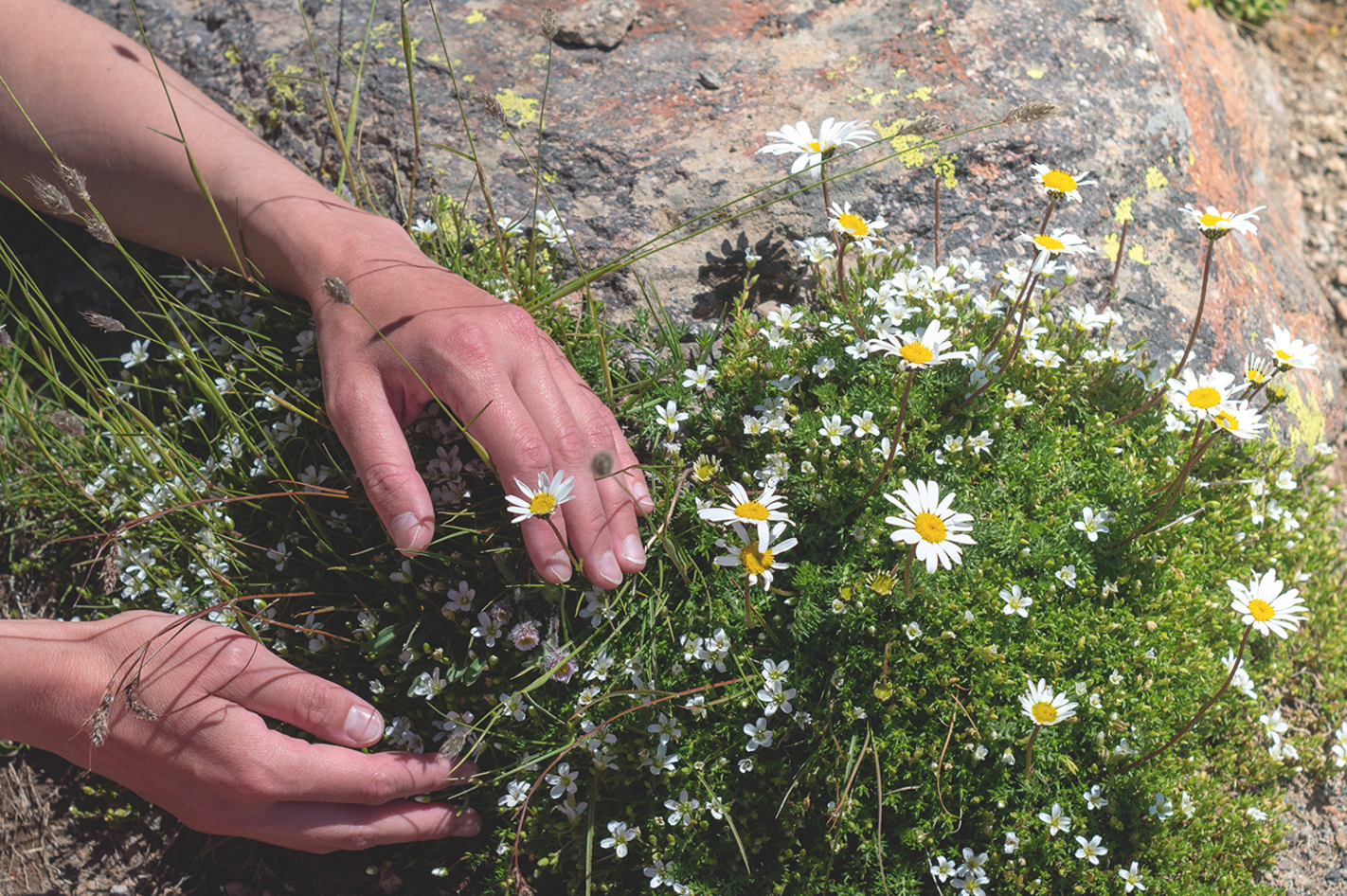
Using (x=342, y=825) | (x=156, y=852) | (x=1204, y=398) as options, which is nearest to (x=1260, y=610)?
(x=1204, y=398)

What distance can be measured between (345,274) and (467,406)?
692mm

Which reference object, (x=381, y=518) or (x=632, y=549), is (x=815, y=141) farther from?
(x=381, y=518)

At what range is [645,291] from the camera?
3443mm

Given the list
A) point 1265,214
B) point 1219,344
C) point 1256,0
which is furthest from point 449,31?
point 1256,0

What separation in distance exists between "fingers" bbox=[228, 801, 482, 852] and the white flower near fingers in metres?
1.12

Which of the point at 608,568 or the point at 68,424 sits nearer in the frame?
the point at 608,568

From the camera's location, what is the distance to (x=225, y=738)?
2.51m

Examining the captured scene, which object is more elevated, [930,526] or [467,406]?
[467,406]

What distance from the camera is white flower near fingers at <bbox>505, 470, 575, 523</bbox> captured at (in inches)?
92.1

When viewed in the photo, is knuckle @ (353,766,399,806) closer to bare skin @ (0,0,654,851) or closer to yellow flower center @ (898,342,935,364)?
bare skin @ (0,0,654,851)

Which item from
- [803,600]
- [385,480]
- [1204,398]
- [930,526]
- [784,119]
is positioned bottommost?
[803,600]

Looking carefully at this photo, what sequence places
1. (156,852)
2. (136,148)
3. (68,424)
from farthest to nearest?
1. (156,852)
2. (136,148)
3. (68,424)

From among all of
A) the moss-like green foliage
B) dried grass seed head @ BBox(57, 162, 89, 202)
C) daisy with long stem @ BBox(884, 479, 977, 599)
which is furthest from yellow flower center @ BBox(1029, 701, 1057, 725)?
dried grass seed head @ BBox(57, 162, 89, 202)

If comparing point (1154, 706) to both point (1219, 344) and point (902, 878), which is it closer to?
point (902, 878)
